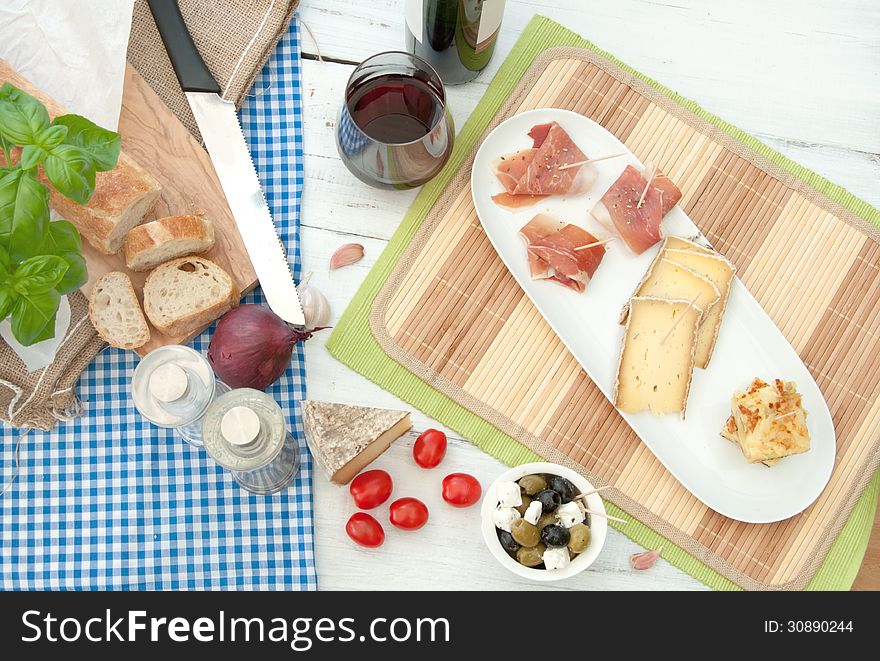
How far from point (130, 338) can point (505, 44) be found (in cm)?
93

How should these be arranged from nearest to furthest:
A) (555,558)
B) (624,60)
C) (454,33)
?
1. (555,558)
2. (454,33)
3. (624,60)

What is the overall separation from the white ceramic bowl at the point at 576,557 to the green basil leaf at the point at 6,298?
2.66 feet

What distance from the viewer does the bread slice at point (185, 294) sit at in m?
1.39

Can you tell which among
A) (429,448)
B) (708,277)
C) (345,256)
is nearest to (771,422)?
(708,277)

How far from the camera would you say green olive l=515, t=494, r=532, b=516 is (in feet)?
4.42

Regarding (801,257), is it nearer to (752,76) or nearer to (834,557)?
(752,76)

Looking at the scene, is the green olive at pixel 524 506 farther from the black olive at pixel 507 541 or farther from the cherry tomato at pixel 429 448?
the cherry tomato at pixel 429 448

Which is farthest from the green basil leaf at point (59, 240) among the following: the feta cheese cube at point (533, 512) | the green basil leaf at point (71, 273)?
the feta cheese cube at point (533, 512)

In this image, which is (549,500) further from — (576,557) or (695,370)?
(695,370)

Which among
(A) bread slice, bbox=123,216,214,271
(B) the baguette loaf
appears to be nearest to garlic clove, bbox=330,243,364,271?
(A) bread slice, bbox=123,216,214,271

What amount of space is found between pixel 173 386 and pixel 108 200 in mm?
359

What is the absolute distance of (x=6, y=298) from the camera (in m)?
1.17

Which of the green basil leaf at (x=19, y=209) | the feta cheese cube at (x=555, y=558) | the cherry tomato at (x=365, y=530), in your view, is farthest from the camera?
the cherry tomato at (x=365, y=530)

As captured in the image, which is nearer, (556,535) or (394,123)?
(556,535)
